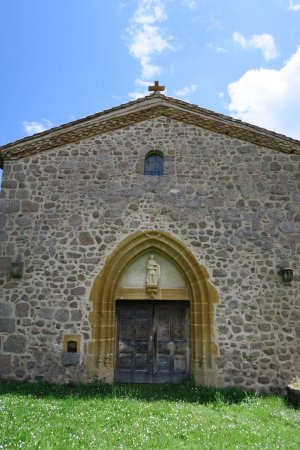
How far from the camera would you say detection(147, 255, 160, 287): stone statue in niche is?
806 centimetres

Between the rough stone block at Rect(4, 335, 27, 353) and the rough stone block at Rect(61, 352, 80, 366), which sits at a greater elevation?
the rough stone block at Rect(4, 335, 27, 353)

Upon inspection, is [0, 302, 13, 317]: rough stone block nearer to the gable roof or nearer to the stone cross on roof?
the gable roof

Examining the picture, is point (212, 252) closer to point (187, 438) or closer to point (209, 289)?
point (209, 289)

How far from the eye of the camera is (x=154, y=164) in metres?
8.80

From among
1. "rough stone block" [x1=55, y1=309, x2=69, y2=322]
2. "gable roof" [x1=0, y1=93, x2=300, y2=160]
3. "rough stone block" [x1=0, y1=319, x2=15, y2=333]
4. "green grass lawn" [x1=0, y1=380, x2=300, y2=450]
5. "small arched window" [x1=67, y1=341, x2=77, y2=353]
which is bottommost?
"green grass lawn" [x1=0, y1=380, x2=300, y2=450]

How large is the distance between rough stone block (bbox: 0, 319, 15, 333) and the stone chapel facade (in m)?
0.03

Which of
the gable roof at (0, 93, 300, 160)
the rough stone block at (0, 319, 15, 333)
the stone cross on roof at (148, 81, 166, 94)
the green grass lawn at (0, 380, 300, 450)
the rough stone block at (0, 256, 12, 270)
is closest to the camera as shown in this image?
the green grass lawn at (0, 380, 300, 450)

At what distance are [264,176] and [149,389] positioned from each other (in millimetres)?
5582

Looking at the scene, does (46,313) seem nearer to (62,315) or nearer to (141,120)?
(62,315)

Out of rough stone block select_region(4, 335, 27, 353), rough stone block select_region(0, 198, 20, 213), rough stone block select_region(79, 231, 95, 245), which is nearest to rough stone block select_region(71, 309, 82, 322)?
rough stone block select_region(4, 335, 27, 353)

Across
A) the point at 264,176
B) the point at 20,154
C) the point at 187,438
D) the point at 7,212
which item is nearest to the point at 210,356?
the point at 187,438

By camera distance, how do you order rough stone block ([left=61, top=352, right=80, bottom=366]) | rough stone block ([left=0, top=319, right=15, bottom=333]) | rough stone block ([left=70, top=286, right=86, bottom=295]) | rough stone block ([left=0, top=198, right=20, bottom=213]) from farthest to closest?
rough stone block ([left=0, top=198, right=20, bottom=213])
rough stone block ([left=70, top=286, right=86, bottom=295])
rough stone block ([left=0, top=319, right=15, bottom=333])
rough stone block ([left=61, top=352, right=80, bottom=366])

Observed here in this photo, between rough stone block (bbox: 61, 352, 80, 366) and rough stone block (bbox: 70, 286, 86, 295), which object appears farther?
rough stone block (bbox: 70, 286, 86, 295)

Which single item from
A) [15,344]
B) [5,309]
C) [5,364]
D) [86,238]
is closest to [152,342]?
[86,238]
